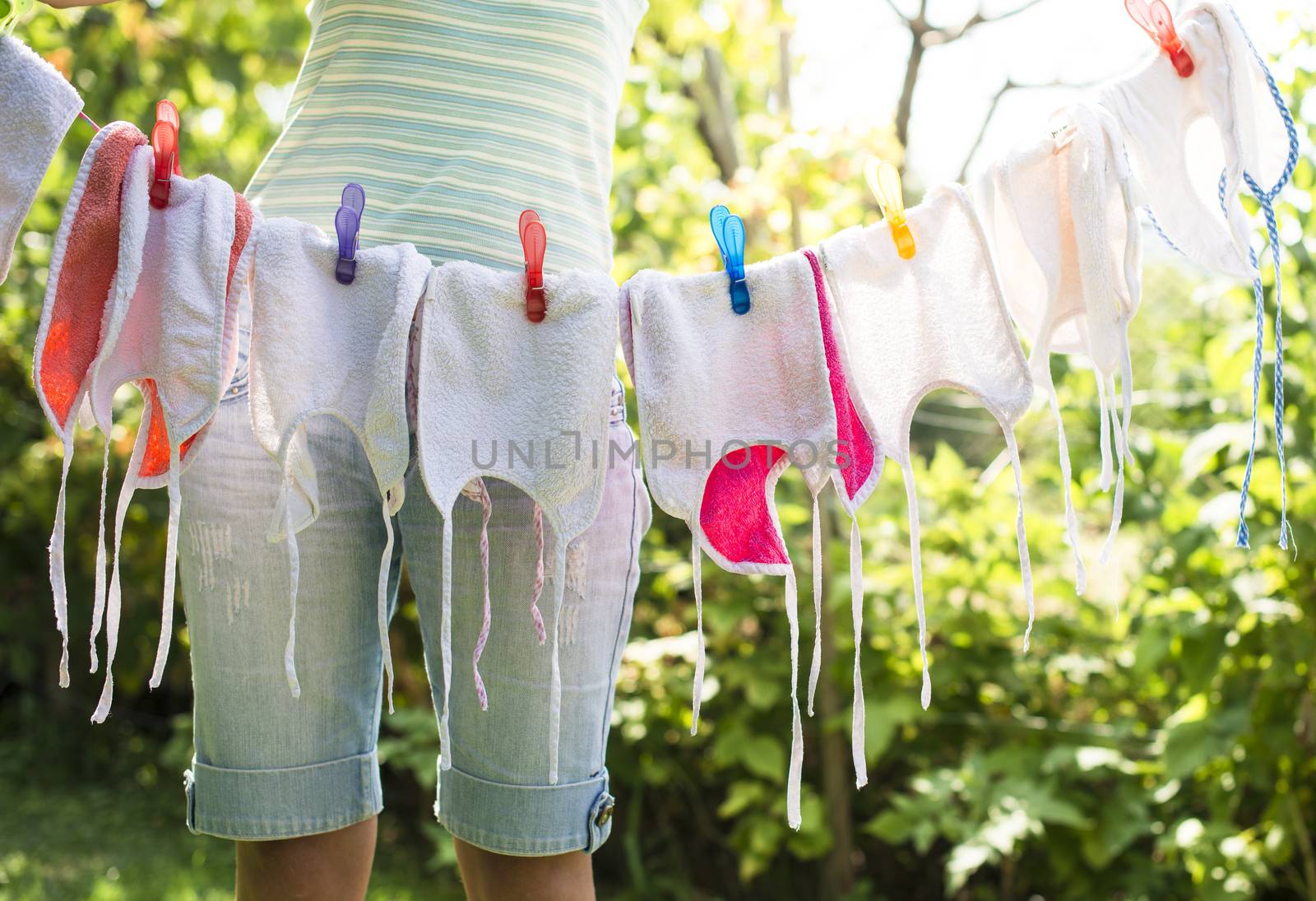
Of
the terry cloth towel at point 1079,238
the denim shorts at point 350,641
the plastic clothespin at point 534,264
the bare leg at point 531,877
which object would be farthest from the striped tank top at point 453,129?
the bare leg at point 531,877

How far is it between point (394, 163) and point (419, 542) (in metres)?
0.34

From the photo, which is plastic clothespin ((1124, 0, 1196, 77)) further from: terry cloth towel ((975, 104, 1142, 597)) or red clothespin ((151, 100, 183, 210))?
red clothespin ((151, 100, 183, 210))

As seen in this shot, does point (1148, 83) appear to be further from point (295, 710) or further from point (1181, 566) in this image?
point (1181, 566)

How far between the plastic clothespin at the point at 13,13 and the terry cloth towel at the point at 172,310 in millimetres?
127

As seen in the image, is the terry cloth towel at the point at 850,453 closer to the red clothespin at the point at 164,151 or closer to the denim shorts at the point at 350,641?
the denim shorts at the point at 350,641

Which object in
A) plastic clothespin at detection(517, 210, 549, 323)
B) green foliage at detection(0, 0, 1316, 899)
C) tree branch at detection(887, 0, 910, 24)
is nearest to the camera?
plastic clothespin at detection(517, 210, 549, 323)

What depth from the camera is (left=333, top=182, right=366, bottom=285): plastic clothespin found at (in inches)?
36.1

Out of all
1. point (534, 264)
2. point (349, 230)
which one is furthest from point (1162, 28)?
point (349, 230)

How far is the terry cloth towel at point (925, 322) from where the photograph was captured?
3.17ft

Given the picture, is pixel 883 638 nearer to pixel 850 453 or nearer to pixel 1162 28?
pixel 850 453

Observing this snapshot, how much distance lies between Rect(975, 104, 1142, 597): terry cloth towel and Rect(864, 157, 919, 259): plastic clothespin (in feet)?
0.24

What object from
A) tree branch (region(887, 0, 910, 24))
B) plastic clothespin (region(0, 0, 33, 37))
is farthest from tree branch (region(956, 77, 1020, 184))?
plastic clothespin (region(0, 0, 33, 37))

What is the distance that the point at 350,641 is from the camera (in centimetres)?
102

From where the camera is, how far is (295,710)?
1000 millimetres
